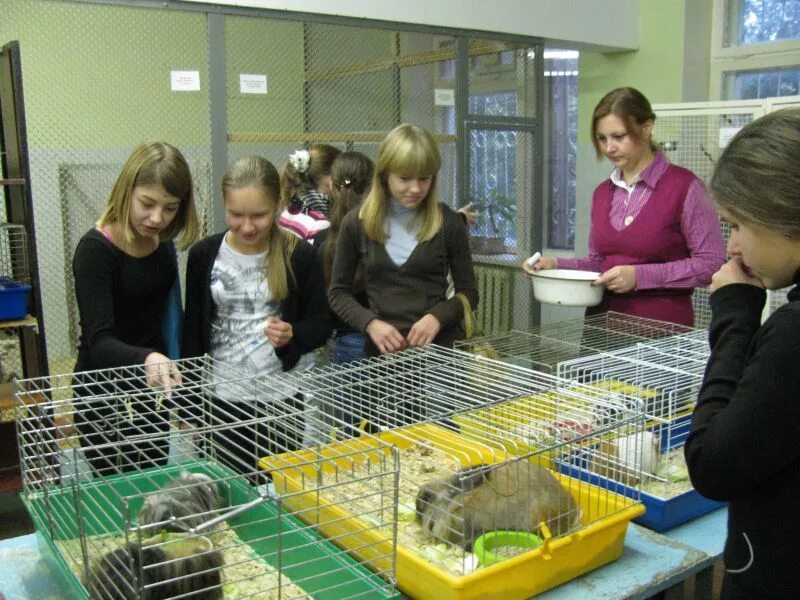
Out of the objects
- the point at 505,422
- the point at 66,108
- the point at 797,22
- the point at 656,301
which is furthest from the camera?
the point at 797,22

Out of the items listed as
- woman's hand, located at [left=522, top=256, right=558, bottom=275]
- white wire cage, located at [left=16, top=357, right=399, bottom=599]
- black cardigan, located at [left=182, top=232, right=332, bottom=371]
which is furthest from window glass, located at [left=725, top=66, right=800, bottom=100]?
white wire cage, located at [left=16, top=357, right=399, bottom=599]

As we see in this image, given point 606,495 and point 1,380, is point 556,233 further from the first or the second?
point 606,495

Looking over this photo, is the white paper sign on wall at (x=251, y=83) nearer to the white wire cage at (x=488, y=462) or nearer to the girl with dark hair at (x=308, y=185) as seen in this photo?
the girl with dark hair at (x=308, y=185)

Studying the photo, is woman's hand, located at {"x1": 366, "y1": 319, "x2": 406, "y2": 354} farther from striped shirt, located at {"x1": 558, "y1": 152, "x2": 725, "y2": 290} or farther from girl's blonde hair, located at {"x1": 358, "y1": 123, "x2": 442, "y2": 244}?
striped shirt, located at {"x1": 558, "y1": 152, "x2": 725, "y2": 290}

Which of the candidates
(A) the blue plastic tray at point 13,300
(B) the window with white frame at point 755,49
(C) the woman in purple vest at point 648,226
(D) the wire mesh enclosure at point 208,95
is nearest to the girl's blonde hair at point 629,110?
(C) the woman in purple vest at point 648,226

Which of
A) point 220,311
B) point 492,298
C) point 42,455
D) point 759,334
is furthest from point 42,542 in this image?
point 492,298

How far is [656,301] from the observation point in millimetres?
2350

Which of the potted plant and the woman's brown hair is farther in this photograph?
the potted plant

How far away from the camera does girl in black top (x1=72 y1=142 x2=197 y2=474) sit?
1803 millimetres

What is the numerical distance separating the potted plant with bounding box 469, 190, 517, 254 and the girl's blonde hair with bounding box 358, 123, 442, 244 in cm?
185

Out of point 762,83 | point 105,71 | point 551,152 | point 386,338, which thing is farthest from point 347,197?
point 762,83

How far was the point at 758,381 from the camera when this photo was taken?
95cm

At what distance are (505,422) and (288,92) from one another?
224 cm

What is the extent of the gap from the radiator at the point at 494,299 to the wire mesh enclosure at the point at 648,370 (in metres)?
1.61
